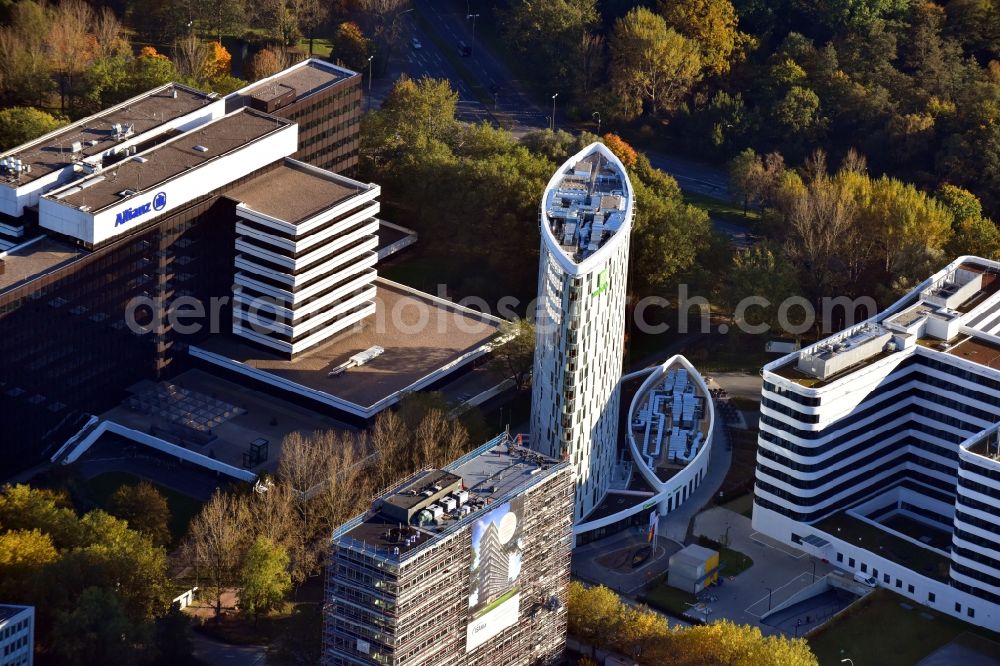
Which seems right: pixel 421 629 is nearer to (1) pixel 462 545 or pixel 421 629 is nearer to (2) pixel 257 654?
(1) pixel 462 545

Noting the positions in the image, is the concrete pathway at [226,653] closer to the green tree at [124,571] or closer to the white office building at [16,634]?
the green tree at [124,571]

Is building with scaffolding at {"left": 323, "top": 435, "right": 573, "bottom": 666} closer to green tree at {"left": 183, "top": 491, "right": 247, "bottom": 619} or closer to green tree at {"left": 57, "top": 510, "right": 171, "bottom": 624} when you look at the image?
green tree at {"left": 57, "top": 510, "right": 171, "bottom": 624}

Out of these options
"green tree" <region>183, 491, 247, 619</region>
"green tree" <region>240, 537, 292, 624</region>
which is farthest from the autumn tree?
"green tree" <region>183, 491, 247, 619</region>

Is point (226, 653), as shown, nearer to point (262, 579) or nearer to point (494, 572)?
point (262, 579)

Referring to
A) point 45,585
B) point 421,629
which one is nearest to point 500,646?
point 421,629

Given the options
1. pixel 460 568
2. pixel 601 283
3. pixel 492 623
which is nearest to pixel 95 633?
pixel 460 568
